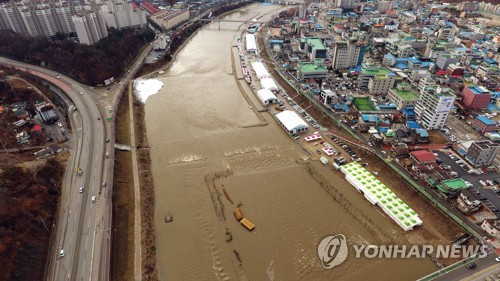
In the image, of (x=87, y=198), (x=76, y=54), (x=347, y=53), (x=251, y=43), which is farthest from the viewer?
(x=251, y=43)

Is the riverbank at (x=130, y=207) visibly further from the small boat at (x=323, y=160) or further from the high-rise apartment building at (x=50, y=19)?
the high-rise apartment building at (x=50, y=19)

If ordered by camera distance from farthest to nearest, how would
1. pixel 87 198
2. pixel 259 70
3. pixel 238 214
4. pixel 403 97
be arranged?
pixel 259 70 < pixel 403 97 < pixel 87 198 < pixel 238 214

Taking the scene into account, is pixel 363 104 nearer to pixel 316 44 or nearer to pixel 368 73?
pixel 368 73

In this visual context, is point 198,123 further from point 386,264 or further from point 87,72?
point 386,264

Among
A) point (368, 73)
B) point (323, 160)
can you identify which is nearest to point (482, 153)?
point (323, 160)

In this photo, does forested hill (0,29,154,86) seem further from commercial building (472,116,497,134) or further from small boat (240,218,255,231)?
commercial building (472,116,497,134)

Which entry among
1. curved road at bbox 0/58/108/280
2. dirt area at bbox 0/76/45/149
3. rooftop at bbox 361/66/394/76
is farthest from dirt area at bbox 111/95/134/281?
rooftop at bbox 361/66/394/76
